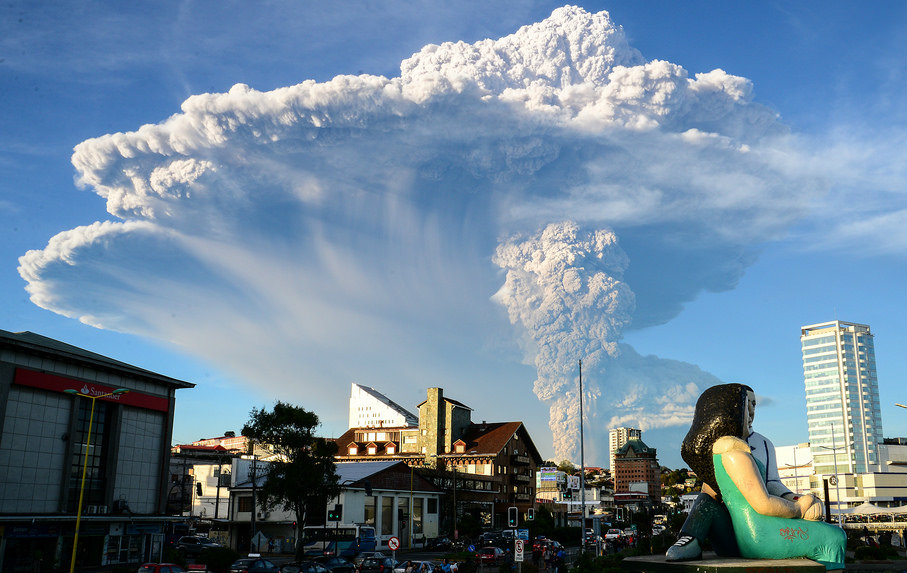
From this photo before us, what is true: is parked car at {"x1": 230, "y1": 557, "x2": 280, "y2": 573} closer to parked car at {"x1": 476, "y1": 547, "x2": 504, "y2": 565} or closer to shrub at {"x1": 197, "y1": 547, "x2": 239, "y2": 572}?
shrub at {"x1": 197, "y1": 547, "x2": 239, "y2": 572}

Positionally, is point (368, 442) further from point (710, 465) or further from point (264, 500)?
point (710, 465)

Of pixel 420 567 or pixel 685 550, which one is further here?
pixel 420 567

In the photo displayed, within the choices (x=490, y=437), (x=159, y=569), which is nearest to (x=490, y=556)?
(x=159, y=569)

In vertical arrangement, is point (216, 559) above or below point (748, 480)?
below

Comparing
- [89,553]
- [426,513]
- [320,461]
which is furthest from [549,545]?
[89,553]

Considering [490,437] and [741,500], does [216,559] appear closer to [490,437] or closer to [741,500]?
[741,500]

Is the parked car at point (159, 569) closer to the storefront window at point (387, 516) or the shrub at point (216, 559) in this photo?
the shrub at point (216, 559)
